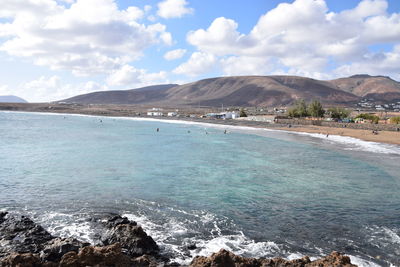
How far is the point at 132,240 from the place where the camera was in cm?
1246

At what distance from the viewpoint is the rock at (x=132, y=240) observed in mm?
12188

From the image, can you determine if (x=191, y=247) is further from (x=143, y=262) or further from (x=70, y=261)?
(x=70, y=261)

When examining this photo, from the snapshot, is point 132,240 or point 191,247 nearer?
point 132,240

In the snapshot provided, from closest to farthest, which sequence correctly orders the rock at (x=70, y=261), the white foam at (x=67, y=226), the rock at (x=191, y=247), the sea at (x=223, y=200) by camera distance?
the rock at (x=70, y=261) < the rock at (x=191, y=247) < the sea at (x=223, y=200) < the white foam at (x=67, y=226)

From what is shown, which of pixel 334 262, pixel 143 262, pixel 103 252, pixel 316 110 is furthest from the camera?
pixel 316 110

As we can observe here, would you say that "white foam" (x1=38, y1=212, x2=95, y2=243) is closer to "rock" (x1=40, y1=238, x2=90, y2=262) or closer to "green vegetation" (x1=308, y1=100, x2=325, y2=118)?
"rock" (x1=40, y1=238, x2=90, y2=262)

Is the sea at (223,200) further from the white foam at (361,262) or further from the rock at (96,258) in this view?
the rock at (96,258)

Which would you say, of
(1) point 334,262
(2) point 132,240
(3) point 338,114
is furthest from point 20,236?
(3) point 338,114

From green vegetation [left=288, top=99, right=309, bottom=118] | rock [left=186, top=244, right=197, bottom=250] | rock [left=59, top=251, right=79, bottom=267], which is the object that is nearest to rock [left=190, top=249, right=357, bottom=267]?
rock [left=186, top=244, right=197, bottom=250]

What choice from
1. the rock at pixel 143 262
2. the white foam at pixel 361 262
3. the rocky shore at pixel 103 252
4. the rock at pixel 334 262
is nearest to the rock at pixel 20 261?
the rocky shore at pixel 103 252

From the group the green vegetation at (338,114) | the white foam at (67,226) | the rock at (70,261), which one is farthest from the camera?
the green vegetation at (338,114)

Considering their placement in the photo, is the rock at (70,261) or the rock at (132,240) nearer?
the rock at (70,261)

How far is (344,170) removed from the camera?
102 feet

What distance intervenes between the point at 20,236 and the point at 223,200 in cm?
1162
